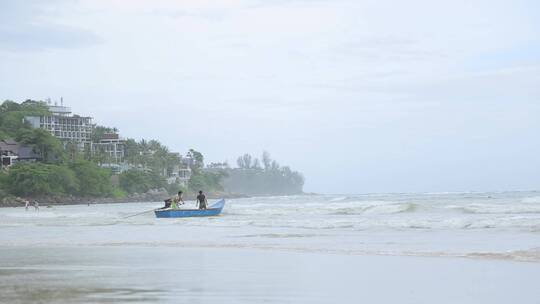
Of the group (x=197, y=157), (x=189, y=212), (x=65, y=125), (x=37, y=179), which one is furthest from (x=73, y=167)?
(x=189, y=212)

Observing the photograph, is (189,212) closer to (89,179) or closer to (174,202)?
(174,202)

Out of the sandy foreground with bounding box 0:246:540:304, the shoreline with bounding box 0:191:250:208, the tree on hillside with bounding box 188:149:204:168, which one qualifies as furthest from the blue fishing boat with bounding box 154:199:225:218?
the tree on hillside with bounding box 188:149:204:168

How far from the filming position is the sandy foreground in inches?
363

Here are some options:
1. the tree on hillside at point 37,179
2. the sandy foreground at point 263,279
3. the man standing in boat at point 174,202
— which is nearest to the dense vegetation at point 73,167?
the tree on hillside at point 37,179

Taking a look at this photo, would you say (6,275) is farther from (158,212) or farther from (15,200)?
(15,200)

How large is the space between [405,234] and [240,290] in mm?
11323

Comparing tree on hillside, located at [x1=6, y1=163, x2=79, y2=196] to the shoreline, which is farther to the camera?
tree on hillside, located at [x1=6, y1=163, x2=79, y2=196]

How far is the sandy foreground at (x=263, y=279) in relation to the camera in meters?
9.21

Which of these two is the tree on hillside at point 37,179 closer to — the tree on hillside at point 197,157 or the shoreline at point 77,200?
the shoreline at point 77,200

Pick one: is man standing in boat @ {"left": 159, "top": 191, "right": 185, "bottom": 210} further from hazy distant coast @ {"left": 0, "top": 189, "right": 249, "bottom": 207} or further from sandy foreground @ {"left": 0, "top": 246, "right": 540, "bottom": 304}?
hazy distant coast @ {"left": 0, "top": 189, "right": 249, "bottom": 207}

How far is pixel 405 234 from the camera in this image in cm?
2034

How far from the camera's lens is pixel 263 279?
36.2 ft

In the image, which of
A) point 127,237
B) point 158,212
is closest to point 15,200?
point 158,212

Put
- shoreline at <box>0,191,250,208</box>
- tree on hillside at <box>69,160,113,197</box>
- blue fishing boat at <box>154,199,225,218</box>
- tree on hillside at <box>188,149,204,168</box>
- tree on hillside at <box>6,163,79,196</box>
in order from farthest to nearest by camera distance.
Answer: tree on hillside at <box>188,149,204,168</box> → tree on hillside at <box>69,160,113,197</box> → tree on hillside at <box>6,163,79,196</box> → shoreline at <box>0,191,250,208</box> → blue fishing boat at <box>154,199,225,218</box>
